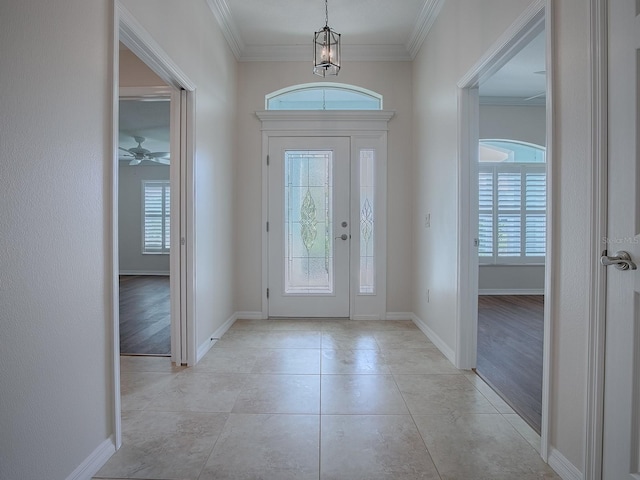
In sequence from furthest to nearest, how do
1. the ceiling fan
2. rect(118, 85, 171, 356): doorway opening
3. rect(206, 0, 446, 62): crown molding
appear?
the ceiling fan
rect(206, 0, 446, 62): crown molding
rect(118, 85, 171, 356): doorway opening

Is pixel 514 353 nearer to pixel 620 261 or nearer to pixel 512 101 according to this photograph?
pixel 620 261

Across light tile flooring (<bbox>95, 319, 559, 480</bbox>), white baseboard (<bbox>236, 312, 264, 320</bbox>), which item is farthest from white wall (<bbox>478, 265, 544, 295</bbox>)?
white baseboard (<bbox>236, 312, 264, 320</bbox>)

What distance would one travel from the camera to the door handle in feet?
4.02

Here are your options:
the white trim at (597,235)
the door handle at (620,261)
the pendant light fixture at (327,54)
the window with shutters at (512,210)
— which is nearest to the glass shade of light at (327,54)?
the pendant light fixture at (327,54)

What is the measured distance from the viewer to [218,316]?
11.0 ft

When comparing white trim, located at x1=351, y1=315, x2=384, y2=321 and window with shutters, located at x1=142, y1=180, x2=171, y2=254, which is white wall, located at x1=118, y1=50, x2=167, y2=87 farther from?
window with shutters, located at x1=142, y1=180, x2=171, y2=254

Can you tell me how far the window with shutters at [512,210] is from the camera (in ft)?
18.3

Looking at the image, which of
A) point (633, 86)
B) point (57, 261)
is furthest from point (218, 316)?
point (633, 86)

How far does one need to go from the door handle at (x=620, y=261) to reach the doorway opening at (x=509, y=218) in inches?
12.8

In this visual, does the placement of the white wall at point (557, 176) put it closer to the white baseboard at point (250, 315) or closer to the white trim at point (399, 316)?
the white trim at point (399, 316)

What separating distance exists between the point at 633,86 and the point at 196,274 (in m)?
2.63

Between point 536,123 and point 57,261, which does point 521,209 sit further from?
point 57,261

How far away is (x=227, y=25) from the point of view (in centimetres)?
336

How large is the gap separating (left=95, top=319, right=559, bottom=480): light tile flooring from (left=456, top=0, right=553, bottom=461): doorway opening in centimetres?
26
